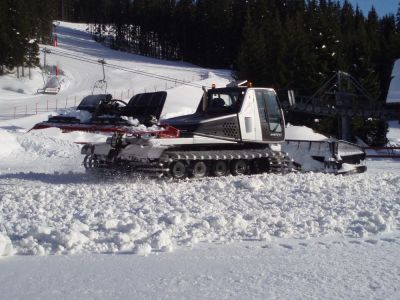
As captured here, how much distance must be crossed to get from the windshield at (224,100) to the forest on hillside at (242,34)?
25.6 meters

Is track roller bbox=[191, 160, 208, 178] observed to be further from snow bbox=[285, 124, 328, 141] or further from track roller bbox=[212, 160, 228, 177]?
snow bbox=[285, 124, 328, 141]

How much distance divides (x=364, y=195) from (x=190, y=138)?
389 cm

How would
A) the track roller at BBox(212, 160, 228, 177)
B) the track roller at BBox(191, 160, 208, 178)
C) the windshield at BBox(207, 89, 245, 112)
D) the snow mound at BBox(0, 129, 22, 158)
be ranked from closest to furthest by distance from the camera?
the track roller at BBox(191, 160, 208, 178) → the track roller at BBox(212, 160, 228, 177) → the windshield at BBox(207, 89, 245, 112) → the snow mound at BBox(0, 129, 22, 158)

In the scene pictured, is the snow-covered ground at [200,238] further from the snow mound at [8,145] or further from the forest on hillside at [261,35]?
the forest on hillside at [261,35]

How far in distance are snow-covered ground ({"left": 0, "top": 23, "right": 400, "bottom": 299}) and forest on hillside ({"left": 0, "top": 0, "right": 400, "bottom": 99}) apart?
29.7m

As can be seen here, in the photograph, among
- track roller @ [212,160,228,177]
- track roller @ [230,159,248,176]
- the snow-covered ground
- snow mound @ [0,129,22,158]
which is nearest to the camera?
the snow-covered ground

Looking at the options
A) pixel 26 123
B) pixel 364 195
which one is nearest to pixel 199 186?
pixel 364 195

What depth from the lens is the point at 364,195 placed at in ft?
30.9

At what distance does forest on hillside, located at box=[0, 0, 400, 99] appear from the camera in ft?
140

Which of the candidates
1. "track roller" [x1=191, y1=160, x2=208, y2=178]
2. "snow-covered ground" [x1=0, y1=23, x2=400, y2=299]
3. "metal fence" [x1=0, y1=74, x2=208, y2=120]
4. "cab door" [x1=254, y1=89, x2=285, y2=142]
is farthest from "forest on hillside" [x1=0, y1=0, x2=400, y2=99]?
"snow-covered ground" [x1=0, y1=23, x2=400, y2=299]

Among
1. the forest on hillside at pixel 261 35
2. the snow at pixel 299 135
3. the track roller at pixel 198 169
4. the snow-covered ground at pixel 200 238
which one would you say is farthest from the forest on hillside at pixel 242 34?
the snow-covered ground at pixel 200 238

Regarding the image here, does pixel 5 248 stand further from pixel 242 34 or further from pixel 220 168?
pixel 242 34

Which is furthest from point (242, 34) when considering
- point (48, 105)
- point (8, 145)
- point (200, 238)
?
point (200, 238)

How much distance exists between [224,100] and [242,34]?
2452 inches
